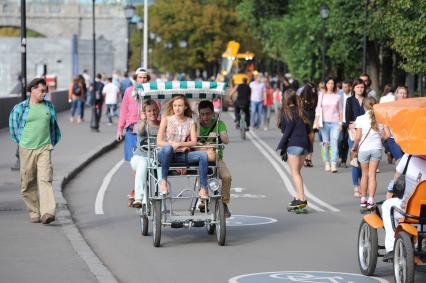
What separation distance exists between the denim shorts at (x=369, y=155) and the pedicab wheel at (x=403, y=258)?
21.6 ft

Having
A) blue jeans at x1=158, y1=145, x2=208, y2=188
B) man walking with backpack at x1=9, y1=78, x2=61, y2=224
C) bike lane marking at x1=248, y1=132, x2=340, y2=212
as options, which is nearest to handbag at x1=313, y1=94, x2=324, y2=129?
bike lane marking at x1=248, y1=132, x2=340, y2=212

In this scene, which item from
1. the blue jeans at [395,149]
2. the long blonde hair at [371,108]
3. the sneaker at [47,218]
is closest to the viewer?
the sneaker at [47,218]

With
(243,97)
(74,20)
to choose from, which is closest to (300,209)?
(243,97)

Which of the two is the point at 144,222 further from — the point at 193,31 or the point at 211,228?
the point at 193,31

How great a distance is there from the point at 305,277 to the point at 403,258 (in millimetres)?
1404

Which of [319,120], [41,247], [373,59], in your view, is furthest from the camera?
[373,59]

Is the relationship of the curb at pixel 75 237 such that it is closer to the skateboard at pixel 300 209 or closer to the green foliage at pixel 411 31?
the skateboard at pixel 300 209

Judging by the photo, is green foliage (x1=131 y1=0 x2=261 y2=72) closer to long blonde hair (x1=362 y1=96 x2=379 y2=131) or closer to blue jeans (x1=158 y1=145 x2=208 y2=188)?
long blonde hair (x1=362 y1=96 x2=379 y2=131)

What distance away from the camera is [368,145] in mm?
16828

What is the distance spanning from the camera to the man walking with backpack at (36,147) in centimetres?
1446

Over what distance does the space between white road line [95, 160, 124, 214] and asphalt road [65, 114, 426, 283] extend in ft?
0.25

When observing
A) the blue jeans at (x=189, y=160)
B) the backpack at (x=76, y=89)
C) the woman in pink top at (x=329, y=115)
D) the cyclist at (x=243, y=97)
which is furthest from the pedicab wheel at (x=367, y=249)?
the backpack at (x=76, y=89)

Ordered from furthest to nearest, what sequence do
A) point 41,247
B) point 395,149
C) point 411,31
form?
point 411,31 < point 395,149 < point 41,247

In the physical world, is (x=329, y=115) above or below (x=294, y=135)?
below
